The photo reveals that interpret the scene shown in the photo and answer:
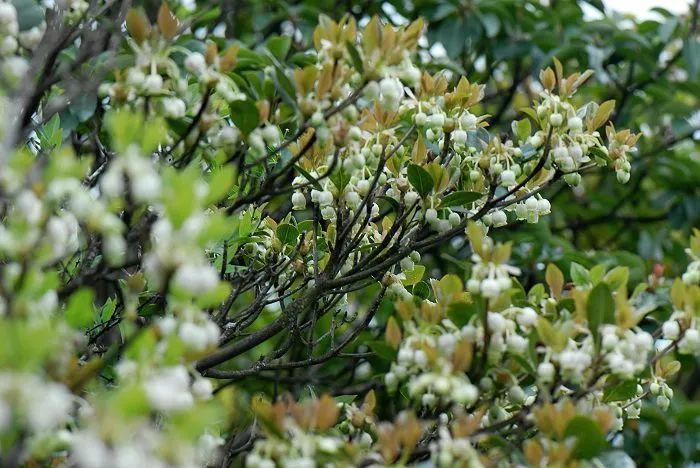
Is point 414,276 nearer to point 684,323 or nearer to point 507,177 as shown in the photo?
point 507,177

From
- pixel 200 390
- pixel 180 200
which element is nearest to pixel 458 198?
pixel 200 390

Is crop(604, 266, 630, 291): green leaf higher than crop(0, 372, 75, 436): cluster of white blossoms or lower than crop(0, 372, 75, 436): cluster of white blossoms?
lower

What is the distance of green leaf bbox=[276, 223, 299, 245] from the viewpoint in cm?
209

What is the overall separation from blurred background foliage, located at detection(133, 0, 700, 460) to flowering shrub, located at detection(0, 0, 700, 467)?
1.11 meters

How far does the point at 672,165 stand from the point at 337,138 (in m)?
2.52

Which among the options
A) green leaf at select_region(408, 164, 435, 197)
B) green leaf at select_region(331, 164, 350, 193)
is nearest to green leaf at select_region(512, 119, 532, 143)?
green leaf at select_region(408, 164, 435, 197)

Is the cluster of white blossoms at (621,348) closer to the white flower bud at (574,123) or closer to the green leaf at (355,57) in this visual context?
the white flower bud at (574,123)

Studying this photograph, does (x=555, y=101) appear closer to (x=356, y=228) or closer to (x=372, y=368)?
(x=356, y=228)

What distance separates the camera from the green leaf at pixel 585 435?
4.53 ft

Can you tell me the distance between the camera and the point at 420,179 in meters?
1.81

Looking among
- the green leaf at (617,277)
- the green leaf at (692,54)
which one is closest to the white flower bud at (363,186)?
the green leaf at (617,277)

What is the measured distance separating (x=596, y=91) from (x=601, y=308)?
2.74 meters

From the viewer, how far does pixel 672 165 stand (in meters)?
3.73

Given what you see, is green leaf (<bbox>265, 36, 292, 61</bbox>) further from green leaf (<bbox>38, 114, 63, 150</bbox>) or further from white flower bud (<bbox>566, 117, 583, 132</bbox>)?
white flower bud (<bbox>566, 117, 583, 132</bbox>)
